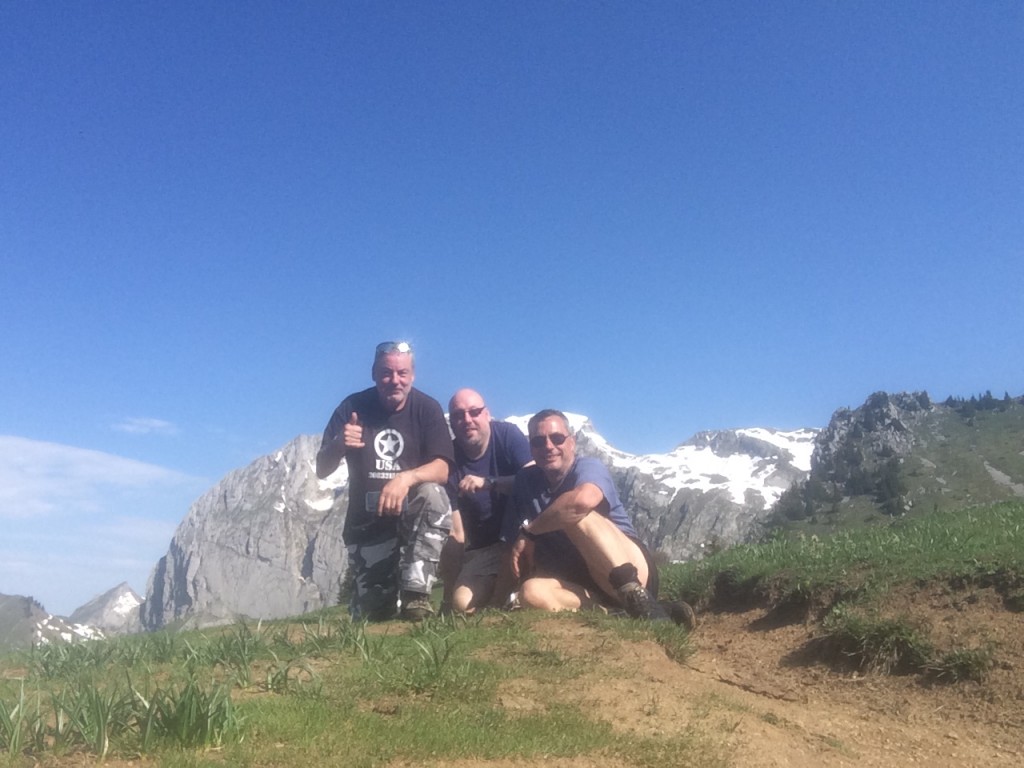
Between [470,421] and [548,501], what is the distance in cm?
107

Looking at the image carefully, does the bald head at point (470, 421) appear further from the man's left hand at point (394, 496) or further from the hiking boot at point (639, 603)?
the hiking boot at point (639, 603)

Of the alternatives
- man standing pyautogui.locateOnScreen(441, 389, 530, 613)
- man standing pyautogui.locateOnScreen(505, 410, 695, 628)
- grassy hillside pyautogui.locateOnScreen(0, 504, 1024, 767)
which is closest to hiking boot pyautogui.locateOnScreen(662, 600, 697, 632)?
man standing pyautogui.locateOnScreen(505, 410, 695, 628)

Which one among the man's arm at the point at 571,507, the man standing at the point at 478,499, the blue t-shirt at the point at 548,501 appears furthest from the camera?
the man standing at the point at 478,499

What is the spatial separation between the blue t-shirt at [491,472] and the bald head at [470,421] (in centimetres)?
8

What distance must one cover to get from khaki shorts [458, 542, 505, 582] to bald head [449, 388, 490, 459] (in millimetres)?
866

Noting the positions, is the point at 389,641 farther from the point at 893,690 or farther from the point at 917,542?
the point at 917,542

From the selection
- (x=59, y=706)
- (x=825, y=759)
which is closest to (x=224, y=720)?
(x=59, y=706)

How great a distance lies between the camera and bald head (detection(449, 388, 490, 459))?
279 inches

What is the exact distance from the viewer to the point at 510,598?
6.37m

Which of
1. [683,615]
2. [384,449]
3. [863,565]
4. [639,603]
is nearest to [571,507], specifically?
Answer: [639,603]

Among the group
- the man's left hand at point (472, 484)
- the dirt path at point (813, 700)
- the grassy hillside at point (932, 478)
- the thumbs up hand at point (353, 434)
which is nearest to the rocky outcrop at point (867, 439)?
the grassy hillside at point (932, 478)

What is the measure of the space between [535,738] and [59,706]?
196 centimetres

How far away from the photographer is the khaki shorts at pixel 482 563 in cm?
706

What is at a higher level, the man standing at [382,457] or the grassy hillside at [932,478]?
the grassy hillside at [932,478]
